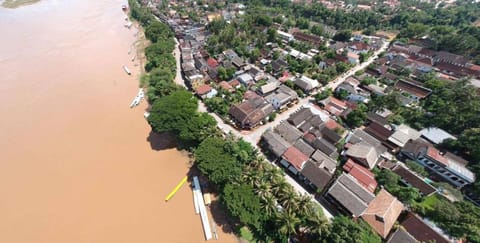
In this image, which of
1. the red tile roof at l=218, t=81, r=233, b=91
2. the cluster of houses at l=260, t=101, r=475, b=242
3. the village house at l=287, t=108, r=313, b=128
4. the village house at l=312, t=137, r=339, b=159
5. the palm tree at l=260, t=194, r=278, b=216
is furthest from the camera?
the red tile roof at l=218, t=81, r=233, b=91

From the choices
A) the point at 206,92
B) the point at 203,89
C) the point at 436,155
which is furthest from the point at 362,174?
the point at 203,89

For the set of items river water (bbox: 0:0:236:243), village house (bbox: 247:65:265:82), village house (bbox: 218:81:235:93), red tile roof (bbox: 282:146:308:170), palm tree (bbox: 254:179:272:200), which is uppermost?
village house (bbox: 247:65:265:82)

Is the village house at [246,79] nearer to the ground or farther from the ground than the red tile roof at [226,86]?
farther from the ground

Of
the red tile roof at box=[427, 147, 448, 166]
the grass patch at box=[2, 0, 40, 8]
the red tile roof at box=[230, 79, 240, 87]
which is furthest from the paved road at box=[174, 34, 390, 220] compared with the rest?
the grass patch at box=[2, 0, 40, 8]

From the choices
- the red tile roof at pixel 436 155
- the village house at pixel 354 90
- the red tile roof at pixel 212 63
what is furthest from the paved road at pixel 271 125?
the red tile roof at pixel 436 155

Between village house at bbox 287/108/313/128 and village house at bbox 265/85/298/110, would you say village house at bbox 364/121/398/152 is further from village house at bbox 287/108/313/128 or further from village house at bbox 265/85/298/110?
village house at bbox 265/85/298/110

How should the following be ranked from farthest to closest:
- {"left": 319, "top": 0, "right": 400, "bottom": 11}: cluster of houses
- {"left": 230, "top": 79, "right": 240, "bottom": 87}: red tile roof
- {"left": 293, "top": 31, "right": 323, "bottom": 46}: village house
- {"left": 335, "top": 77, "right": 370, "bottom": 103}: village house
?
1. {"left": 319, "top": 0, "right": 400, "bottom": 11}: cluster of houses
2. {"left": 293, "top": 31, "right": 323, "bottom": 46}: village house
3. {"left": 230, "top": 79, "right": 240, "bottom": 87}: red tile roof
4. {"left": 335, "top": 77, "right": 370, "bottom": 103}: village house

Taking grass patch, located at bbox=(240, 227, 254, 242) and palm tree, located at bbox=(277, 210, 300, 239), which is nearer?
palm tree, located at bbox=(277, 210, 300, 239)

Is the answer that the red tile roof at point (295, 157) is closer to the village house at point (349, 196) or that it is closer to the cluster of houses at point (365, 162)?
the cluster of houses at point (365, 162)
